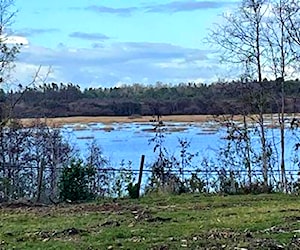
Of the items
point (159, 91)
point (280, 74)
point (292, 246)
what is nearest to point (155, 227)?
point (292, 246)

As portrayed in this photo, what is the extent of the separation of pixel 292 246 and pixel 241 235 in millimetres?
1085

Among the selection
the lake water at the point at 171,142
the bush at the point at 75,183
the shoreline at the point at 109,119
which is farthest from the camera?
the shoreline at the point at 109,119

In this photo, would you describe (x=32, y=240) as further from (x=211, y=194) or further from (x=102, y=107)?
(x=102, y=107)

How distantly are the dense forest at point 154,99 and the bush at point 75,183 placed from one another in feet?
10.9

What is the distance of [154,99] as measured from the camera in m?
25.6

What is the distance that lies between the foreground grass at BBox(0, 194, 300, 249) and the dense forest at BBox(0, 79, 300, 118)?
4463 millimetres

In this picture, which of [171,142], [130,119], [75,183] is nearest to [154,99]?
[130,119]

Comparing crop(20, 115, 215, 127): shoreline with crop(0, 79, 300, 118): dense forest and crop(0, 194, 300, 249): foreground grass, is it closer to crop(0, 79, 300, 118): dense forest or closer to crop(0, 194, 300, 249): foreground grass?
crop(0, 79, 300, 118): dense forest

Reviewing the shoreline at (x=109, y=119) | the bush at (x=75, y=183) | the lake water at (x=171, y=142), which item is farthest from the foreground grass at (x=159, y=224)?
the shoreline at (x=109, y=119)

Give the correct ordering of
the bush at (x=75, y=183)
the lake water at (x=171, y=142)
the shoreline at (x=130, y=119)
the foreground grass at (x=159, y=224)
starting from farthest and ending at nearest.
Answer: the shoreline at (x=130, y=119), the lake water at (x=171, y=142), the bush at (x=75, y=183), the foreground grass at (x=159, y=224)

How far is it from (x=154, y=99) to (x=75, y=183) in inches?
377

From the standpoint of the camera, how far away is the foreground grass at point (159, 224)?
8906mm

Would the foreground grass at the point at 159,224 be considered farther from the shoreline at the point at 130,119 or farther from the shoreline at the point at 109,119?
the shoreline at the point at 109,119

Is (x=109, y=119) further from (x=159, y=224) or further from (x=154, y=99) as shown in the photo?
(x=159, y=224)
